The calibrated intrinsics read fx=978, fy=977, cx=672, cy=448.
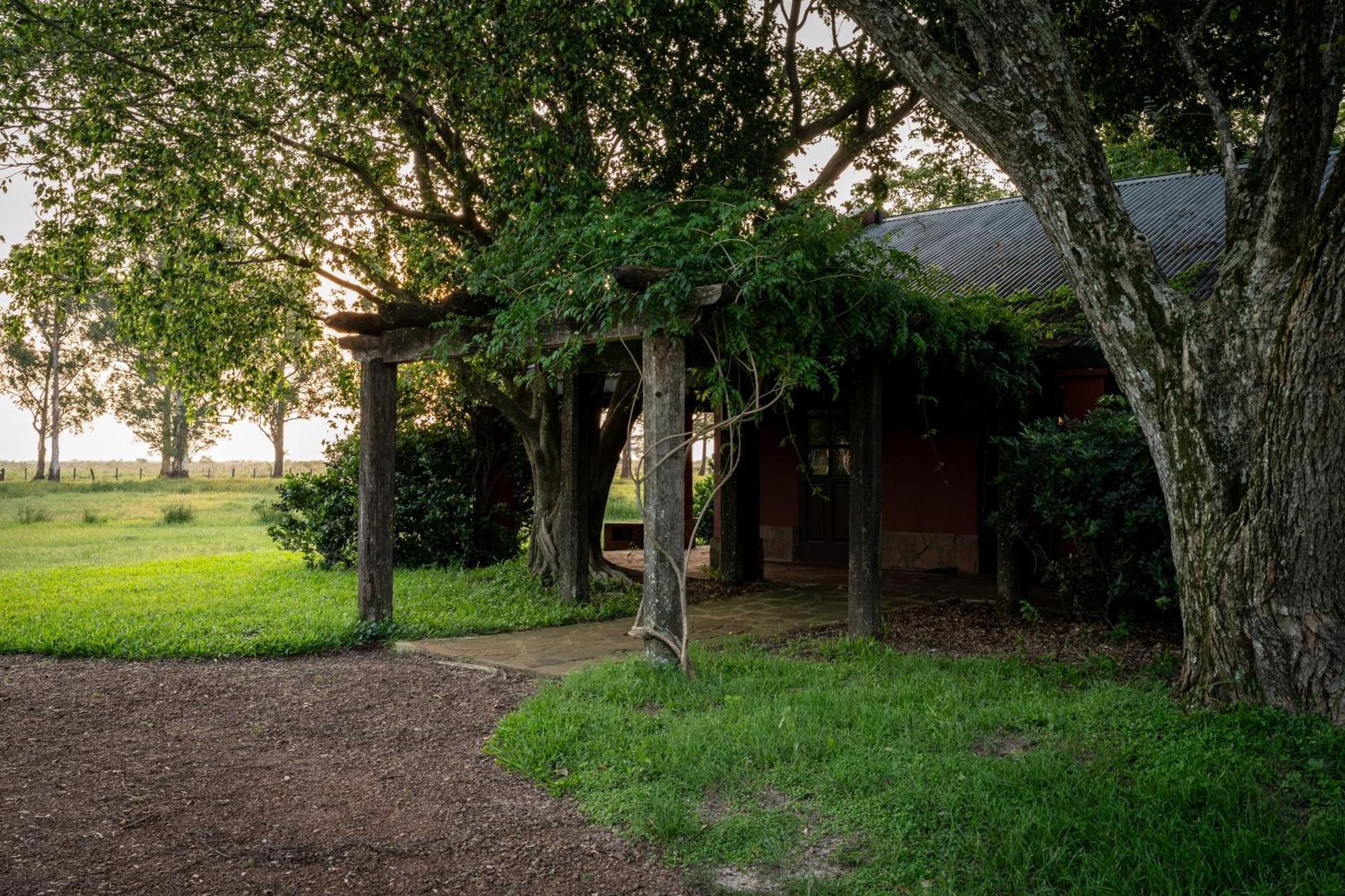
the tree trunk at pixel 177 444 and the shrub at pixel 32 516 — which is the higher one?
the tree trunk at pixel 177 444

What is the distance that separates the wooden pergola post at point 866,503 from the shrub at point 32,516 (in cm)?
2002

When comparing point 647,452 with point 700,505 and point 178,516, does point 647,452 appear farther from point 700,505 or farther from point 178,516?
point 178,516

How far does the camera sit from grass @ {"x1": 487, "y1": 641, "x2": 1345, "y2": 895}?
3375 mm

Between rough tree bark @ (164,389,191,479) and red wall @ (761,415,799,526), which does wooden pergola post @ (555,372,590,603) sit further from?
rough tree bark @ (164,389,191,479)

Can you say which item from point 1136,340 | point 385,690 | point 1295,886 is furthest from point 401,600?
point 1295,886

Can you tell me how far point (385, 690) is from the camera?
636 cm

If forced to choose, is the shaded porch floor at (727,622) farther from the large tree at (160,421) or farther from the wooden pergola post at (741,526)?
the large tree at (160,421)

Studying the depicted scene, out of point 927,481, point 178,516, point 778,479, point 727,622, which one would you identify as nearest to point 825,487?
point 778,479

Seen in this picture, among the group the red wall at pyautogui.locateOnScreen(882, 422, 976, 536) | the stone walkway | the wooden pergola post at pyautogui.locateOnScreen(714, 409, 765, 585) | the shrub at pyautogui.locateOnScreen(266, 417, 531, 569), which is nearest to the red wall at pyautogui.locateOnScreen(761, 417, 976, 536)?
the red wall at pyautogui.locateOnScreen(882, 422, 976, 536)

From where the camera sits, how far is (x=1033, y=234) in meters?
12.0

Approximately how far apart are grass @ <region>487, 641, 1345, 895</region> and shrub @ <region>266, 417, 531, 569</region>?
7.40 m

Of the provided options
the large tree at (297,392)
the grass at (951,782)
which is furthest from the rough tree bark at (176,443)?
the grass at (951,782)

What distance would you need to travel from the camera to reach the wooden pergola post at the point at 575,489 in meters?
9.62

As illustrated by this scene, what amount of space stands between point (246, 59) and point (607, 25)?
3304 mm
